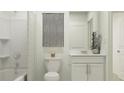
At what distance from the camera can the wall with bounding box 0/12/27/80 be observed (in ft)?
5.50

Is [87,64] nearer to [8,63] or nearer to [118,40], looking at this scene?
[118,40]

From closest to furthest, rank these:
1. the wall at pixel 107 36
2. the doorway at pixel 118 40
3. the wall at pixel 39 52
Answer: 1. the doorway at pixel 118 40
2. the wall at pixel 107 36
3. the wall at pixel 39 52

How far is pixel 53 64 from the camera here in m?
→ 2.12

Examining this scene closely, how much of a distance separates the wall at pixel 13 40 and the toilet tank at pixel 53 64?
1.26ft

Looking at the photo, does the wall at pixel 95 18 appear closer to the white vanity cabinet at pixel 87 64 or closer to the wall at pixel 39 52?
the wall at pixel 39 52

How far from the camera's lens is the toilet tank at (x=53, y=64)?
205 centimetres

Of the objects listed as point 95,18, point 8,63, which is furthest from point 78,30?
point 8,63

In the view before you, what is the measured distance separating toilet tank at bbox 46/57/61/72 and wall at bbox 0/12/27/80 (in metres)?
0.38

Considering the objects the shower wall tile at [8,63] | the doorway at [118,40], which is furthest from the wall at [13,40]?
the doorway at [118,40]

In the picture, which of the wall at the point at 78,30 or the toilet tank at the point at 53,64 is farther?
the toilet tank at the point at 53,64

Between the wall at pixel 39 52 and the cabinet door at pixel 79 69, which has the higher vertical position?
the wall at pixel 39 52

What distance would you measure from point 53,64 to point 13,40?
0.67 meters

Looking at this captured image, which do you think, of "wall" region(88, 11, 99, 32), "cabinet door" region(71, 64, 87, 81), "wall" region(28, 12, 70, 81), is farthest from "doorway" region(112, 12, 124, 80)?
"wall" region(28, 12, 70, 81)
